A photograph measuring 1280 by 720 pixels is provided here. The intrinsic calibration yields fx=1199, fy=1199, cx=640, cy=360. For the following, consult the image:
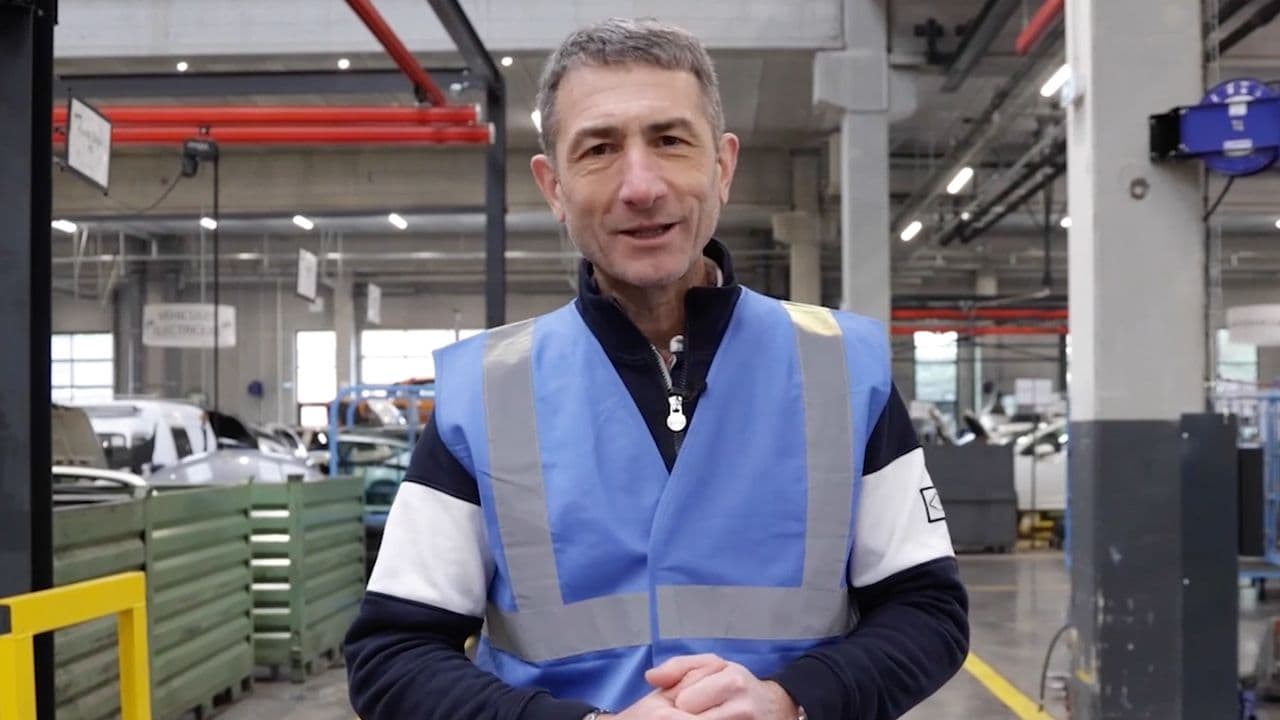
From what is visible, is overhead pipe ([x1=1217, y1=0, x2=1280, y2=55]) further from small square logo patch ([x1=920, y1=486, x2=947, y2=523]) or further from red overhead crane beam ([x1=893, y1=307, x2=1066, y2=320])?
red overhead crane beam ([x1=893, y1=307, x2=1066, y2=320])

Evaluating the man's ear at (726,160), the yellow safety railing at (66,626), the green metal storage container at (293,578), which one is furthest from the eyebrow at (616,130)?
the green metal storage container at (293,578)

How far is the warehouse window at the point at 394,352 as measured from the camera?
3284 centimetres

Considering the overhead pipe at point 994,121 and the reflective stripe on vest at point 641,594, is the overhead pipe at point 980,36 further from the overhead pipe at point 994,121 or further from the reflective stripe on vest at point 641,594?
the reflective stripe on vest at point 641,594

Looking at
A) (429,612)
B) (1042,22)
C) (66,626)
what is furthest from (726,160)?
(1042,22)

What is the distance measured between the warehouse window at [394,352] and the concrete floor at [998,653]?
21.6 metres

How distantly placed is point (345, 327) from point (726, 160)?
98.7ft

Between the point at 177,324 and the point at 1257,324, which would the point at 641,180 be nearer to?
the point at 1257,324

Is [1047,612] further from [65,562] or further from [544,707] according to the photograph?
[544,707]

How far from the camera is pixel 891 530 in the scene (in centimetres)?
155

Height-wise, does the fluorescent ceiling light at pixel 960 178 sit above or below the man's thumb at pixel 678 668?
above

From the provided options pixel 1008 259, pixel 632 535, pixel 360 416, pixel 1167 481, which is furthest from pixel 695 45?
pixel 1008 259

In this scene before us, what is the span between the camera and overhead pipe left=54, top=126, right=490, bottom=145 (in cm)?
1031

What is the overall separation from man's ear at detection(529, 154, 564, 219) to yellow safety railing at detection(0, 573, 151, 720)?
1406 millimetres

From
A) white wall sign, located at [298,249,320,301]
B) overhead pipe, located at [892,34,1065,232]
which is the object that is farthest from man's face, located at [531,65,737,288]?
white wall sign, located at [298,249,320,301]
